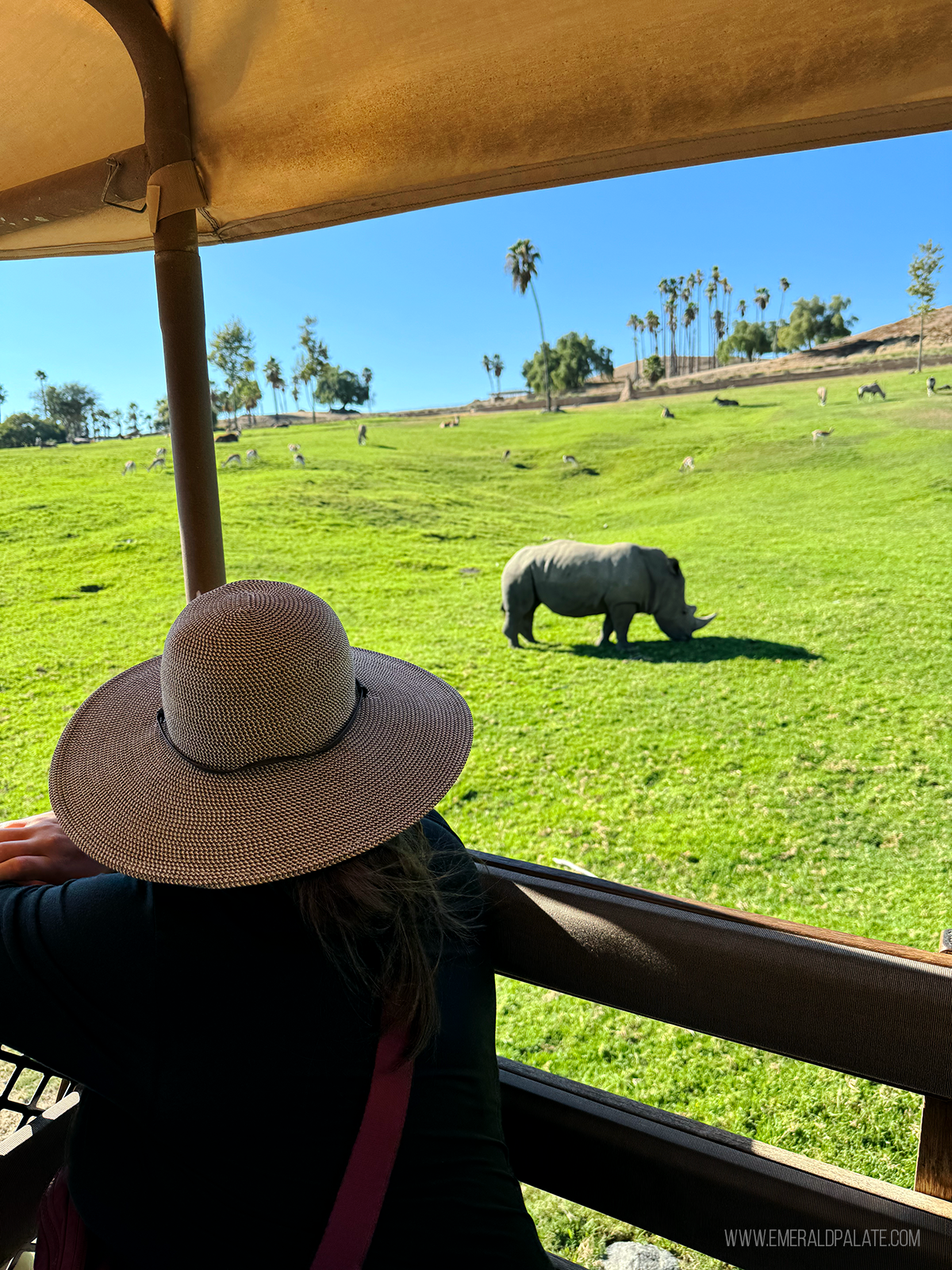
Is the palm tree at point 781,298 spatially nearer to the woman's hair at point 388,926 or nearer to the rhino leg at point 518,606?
the rhino leg at point 518,606

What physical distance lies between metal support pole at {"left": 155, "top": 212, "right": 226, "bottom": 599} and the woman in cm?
78

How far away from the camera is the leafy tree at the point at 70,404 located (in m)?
16.2

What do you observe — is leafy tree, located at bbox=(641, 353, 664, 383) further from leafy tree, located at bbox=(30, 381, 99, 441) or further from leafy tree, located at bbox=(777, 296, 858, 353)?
leafy tree, located at bbox=(30, 381, 99, 441)

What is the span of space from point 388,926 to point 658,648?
7531mm

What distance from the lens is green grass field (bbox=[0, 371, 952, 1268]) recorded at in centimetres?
328

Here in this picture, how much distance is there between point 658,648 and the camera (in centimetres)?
793

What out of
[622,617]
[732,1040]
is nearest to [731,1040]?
[732,1040]

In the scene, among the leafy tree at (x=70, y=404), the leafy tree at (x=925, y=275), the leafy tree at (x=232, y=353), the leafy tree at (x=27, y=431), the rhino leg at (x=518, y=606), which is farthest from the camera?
the leafy tree at (x=232, y=353)

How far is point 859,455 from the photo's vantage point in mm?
13000

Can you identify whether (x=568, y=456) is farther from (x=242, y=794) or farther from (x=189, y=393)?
(x=242, y=794)

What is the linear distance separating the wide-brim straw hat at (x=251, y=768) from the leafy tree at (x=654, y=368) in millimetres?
20028

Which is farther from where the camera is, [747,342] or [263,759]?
[747,342]

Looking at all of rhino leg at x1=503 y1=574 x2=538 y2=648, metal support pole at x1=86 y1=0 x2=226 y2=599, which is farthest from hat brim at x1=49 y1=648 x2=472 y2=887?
rhino leg at x1=503 y1=574 x2=538 y2=648

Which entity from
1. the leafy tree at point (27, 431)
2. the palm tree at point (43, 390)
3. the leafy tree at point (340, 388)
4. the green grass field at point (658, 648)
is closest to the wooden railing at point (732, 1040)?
the green grass field at point (658, 648)
